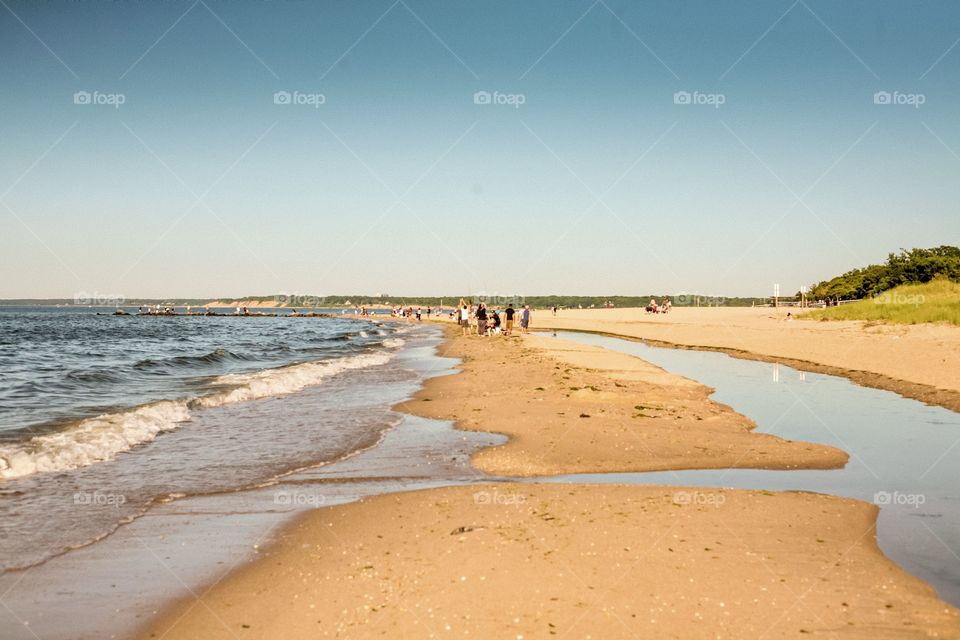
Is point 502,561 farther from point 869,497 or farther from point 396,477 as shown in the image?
point 869,497

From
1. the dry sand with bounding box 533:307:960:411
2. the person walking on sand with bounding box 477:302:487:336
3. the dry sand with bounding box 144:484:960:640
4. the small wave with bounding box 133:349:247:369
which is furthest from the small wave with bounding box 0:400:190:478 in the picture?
the person walking on sand with bounding box 477:302:487:336

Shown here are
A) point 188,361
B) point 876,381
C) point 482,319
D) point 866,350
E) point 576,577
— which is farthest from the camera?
point 482,319

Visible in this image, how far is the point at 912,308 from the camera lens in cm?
4109

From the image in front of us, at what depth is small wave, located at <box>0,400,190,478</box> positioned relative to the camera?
1102cm

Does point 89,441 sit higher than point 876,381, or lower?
lower

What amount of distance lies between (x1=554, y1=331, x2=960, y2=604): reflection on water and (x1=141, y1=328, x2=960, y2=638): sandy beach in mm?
356

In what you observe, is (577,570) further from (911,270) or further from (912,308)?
(911,270)

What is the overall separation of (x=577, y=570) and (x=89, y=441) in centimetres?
1077

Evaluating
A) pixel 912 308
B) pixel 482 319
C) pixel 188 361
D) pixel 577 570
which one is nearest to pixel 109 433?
pixel 577 570

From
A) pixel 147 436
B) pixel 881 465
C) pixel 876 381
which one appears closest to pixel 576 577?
pixel 881 465

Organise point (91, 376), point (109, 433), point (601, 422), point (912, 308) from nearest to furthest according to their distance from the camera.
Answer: point (109, 433) < point (601, 422) < point (91, 376) < point (912, 308)

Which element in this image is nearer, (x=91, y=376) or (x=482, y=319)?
(x=91, y=376)

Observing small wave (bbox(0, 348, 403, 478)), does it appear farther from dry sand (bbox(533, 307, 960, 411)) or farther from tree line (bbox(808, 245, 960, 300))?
tree line (bbox(808, 245, 960, 300))

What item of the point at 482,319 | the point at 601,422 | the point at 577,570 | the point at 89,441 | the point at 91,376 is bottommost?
the point at 91,376
